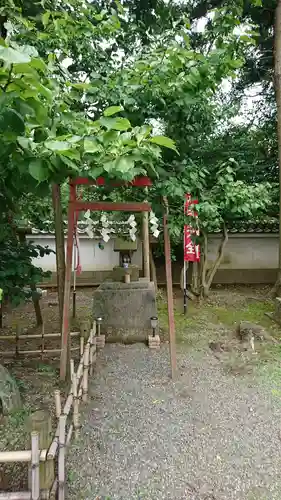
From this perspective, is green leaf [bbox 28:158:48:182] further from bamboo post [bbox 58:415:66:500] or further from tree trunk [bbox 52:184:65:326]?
tree trunk [bbox 52:184:65:326]

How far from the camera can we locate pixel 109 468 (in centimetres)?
253

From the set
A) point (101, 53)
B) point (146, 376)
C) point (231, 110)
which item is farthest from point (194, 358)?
point (231, 110)

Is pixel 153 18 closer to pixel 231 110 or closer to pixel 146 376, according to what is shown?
pixel 231 110

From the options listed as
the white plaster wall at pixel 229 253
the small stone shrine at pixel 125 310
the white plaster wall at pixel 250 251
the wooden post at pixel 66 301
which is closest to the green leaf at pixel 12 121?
the wooden post at pixel 66 301

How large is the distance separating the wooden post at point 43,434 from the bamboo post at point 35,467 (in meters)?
0.04

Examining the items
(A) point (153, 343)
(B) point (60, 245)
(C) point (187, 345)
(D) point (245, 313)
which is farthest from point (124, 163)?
(D) point (245, 313)

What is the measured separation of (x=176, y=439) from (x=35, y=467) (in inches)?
58.5

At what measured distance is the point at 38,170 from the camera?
1.68 metres

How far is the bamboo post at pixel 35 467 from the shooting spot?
1.81 metres

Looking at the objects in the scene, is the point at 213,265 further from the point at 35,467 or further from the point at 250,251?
the point at 35,467

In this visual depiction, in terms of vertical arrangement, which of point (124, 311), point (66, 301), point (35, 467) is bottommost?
point (35, 467)

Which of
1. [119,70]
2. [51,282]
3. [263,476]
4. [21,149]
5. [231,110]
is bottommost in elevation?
[263,476]

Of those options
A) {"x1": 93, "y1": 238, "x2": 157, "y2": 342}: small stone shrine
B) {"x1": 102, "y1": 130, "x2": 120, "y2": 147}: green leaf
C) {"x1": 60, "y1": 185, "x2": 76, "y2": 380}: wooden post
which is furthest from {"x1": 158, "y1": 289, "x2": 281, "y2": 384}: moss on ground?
{"x1": 102, "y1": 130, "x2": 120, "y2": 147}: green leaf

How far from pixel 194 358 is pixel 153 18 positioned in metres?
5.41
